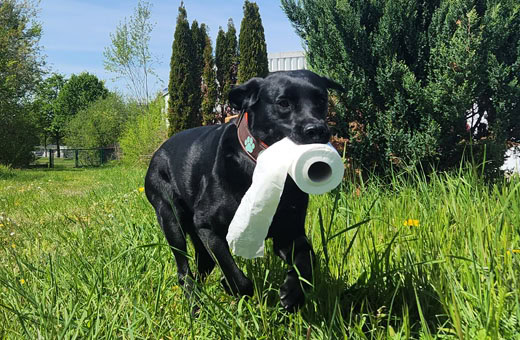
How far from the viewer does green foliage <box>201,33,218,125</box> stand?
13.0m

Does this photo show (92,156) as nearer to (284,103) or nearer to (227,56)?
(227,56)

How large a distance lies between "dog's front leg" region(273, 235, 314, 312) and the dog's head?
523mm

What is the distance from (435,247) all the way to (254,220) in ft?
4.12

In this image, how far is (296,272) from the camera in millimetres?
2096

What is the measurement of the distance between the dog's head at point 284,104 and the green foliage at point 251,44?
29.3ft

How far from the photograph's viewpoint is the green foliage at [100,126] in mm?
36625

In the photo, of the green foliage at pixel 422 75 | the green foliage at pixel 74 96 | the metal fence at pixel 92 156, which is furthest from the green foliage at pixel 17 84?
the green foliage at pixel 74 96

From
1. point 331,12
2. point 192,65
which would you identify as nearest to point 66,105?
point 192,65

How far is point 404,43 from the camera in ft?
16.2

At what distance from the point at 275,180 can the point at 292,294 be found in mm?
605

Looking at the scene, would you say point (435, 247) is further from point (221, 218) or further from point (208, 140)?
point (208, 140)

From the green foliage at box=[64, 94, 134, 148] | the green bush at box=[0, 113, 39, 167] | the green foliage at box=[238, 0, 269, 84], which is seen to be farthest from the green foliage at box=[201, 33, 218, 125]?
the green foliage at box=[64, 94, 134, 148]

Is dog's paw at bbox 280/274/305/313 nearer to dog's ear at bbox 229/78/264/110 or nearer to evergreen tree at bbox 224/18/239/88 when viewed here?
dog's ear at bbox 229/78/264/110

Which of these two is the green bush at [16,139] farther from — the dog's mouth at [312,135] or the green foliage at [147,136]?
the dog's mouth at [312,135]
